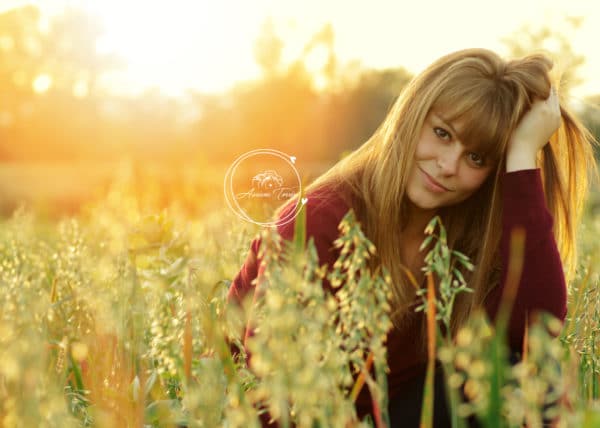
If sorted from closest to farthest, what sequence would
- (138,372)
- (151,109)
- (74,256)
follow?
(138,372) < (74,256) < (151,109)

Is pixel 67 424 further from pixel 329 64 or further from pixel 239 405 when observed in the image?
pixel 329 64

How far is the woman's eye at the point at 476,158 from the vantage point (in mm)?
2465

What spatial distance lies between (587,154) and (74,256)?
6.37 feet

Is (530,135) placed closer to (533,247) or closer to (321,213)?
(533,247)

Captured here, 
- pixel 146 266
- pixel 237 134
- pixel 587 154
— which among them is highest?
pixel 237 134

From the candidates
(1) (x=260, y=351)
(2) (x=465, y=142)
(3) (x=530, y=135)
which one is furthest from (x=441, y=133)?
(1) (x=260, y=351)

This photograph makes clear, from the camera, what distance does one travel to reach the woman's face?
2.38m

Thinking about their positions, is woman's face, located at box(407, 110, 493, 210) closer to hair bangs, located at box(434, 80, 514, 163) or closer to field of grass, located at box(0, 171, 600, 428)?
hair bangs, located at box(434, 80, 514, 163)

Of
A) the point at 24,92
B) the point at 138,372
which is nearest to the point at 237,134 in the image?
the point at 24,92

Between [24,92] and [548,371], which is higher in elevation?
[24,92]

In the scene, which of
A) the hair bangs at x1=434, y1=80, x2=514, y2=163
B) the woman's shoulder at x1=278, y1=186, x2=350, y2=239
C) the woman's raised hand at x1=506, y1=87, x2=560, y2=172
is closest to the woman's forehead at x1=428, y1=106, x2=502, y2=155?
the hair bangs at x1=434, y1=80, x2=514, y2=163

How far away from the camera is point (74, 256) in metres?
2.15

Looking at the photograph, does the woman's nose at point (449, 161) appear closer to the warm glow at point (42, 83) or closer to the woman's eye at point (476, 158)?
the woman's eye at point (476, 158)

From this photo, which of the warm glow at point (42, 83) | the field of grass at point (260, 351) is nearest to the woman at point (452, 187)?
the field of grass at point (260, 351)
